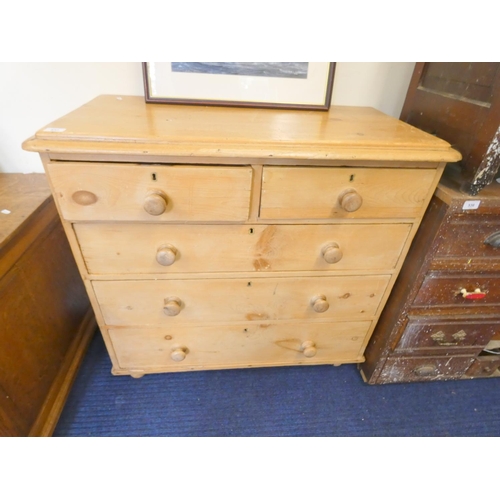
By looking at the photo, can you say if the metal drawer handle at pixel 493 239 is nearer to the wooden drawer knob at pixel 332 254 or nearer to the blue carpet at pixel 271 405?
the wooden drawer knob at pixel 332 254

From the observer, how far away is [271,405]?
3.85 ft

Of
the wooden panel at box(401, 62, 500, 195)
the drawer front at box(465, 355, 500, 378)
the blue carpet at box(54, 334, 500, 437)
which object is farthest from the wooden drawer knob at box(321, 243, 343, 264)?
the drawer front at box(465, 355, 500, 378)

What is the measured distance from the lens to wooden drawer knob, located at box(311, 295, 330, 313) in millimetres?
964

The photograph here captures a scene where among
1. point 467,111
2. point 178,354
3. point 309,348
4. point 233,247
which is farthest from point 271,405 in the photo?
point 467,111

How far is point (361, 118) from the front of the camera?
3.18 feet

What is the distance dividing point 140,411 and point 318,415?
25.8 inches

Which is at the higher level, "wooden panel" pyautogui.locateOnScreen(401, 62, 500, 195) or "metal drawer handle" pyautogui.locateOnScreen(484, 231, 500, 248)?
"wooden panel" pyautogui.locateOnScreen(401, 62, 500, 195)

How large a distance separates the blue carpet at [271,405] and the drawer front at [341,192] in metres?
0.77

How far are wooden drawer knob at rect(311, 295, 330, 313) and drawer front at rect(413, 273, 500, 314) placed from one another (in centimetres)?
29

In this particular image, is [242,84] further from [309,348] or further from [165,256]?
[309,348]

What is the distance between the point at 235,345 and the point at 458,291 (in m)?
0.76

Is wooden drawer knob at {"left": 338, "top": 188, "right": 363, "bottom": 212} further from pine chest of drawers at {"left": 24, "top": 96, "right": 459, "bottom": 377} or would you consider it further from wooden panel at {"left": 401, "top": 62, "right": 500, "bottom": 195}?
wooden panel at {"left": 401, "top": 62, "right": 500, "bottom": 195}

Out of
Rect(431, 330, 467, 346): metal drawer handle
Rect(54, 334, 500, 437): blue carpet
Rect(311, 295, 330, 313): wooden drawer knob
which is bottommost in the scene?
Rect(54, 334, 500, 437): blue carpet

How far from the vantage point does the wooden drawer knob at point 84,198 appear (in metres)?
0.72
